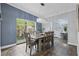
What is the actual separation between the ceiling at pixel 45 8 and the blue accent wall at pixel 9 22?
4.2 inches

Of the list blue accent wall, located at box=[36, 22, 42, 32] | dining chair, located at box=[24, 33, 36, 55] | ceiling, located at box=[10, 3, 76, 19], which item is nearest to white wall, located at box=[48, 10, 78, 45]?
ceiling, located at box=[10, 3, 76, 19]

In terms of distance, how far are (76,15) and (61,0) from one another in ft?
1.34

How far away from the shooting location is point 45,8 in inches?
75.0

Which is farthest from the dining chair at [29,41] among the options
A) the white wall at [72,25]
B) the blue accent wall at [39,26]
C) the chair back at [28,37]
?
the white wall at [72,25]

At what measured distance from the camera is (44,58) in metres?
1.87

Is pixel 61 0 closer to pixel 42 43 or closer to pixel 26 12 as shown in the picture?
pixel 26 12

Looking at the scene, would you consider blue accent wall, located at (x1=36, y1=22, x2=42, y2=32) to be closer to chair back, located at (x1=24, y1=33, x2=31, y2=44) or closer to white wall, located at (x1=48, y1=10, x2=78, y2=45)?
chair back, located at (x1=24, y1=33, x2=31, y2=44)

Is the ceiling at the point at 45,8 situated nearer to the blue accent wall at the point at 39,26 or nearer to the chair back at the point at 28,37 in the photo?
the blue accent wall at the point at 39,26

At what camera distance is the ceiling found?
187 centimetres

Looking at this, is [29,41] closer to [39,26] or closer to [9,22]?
[39,26]

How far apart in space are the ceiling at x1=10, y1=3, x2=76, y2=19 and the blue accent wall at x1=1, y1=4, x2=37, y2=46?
108 mm

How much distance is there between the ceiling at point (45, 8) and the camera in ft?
6.13

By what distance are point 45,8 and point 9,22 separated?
0.76 m

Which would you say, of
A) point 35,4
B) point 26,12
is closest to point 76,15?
point 35,4
